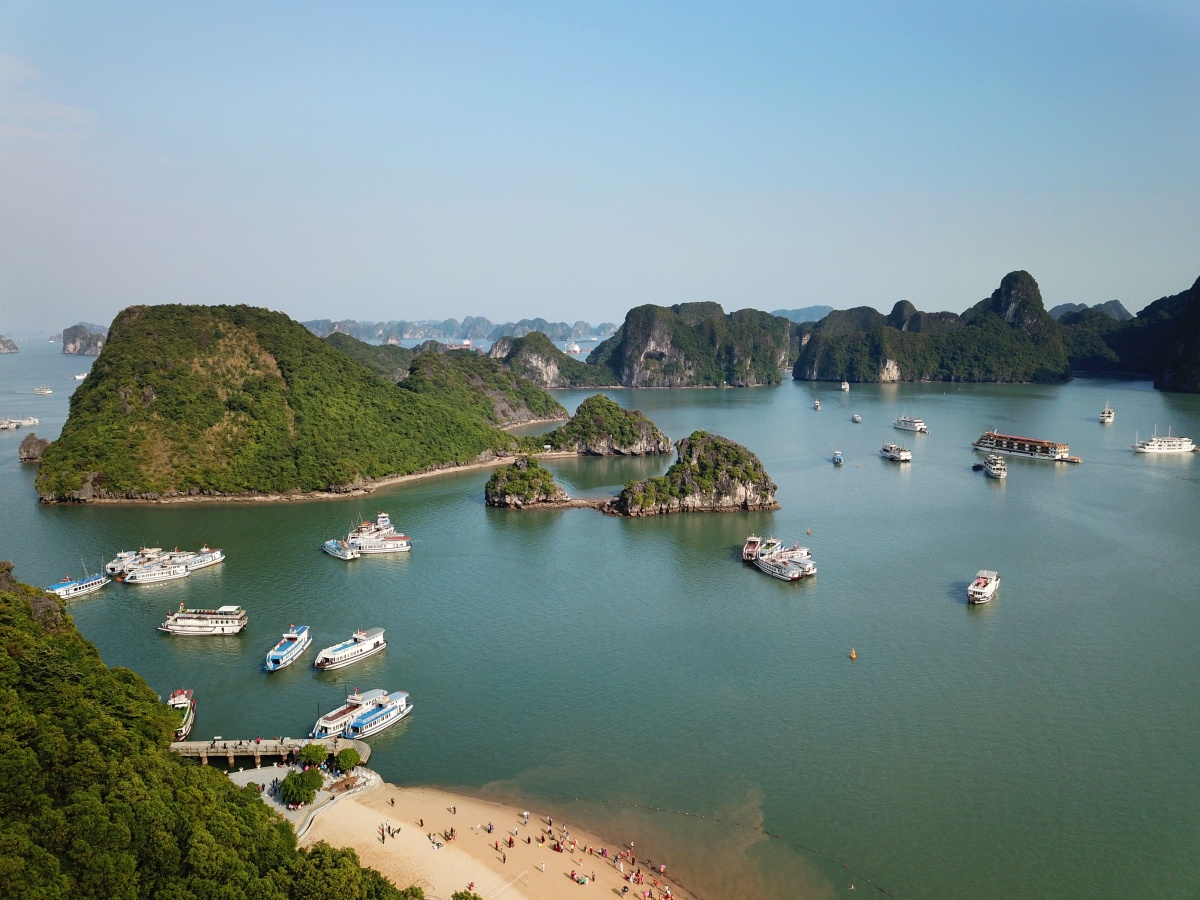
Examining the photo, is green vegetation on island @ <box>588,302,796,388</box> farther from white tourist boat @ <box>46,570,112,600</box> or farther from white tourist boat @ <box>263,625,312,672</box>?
Answer: white tourist boat @ <box>263,625,312,672</box>

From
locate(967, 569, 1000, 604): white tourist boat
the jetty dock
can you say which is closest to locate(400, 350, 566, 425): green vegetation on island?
locate(967, 569, 1000, 604): white tourist boat

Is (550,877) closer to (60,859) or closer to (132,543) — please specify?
(60,859)

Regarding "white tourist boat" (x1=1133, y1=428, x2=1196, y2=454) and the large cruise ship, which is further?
"white tourist boat" (x1=1133, y1=428, x2=1196, y2=454)

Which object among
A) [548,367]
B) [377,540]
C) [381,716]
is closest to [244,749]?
[381,716]

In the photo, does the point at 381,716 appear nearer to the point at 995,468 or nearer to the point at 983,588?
the point at 983,588

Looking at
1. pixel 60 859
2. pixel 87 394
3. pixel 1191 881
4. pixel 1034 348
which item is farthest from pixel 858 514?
pixel 1034 348
